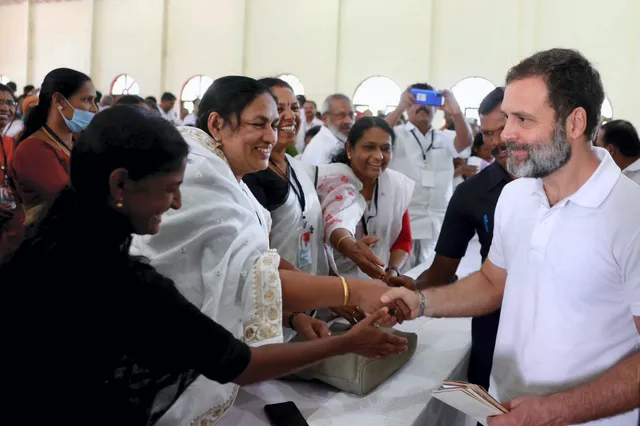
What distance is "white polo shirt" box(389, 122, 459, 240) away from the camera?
4395 millimetres

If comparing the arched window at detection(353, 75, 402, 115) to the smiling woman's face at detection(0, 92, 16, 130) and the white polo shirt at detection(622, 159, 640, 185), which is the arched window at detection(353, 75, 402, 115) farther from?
the smiling woman's face at detection(0, 92, 16, 130)

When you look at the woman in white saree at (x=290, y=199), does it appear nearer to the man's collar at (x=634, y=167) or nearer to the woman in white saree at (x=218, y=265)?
the woman in white saree at (x=218, y=265)

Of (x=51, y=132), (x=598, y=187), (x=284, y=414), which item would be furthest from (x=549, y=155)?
(x=51, y=132)

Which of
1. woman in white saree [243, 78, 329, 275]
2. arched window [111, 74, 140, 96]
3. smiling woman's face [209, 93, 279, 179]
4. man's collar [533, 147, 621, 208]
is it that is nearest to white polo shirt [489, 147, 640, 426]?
man's collar [533, 147, 621, 208]

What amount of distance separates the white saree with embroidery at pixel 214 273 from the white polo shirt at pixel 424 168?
9.83 feet

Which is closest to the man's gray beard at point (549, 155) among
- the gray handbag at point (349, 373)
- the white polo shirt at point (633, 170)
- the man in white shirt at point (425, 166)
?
the gray handbag at point (349, 373)

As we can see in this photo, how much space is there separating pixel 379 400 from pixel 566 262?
0.65 metres

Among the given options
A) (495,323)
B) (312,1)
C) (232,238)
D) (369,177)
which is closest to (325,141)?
(369,177)

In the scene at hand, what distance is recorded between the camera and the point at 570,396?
129cm

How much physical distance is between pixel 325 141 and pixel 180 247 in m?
3.22

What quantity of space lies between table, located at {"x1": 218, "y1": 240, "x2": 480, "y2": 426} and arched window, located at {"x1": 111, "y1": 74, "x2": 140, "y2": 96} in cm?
1466

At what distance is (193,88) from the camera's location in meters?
14.7

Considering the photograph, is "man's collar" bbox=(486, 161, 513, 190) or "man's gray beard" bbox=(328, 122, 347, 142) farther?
"man's gray beard" bbox=(328, 122, 347, 142)

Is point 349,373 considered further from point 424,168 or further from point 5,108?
point 5,108
